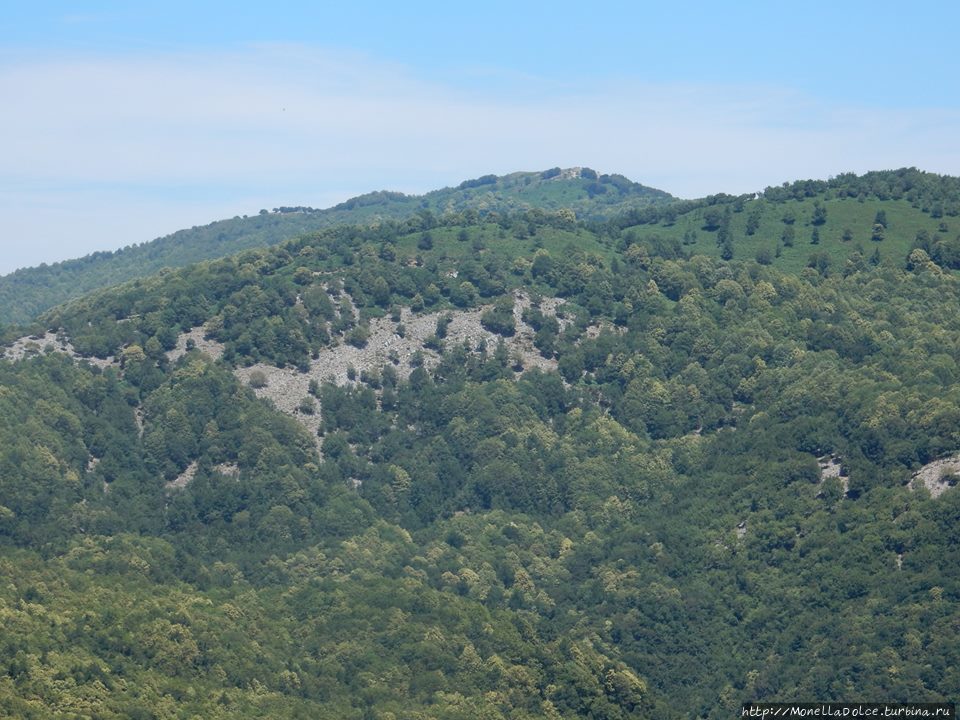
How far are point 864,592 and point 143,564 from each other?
228ft

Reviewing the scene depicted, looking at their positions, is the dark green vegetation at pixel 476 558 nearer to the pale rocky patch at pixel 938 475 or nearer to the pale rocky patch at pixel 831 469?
the pale rocky patch at pixel 831 469

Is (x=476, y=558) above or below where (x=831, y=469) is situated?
below

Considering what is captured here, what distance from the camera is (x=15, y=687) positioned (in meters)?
124

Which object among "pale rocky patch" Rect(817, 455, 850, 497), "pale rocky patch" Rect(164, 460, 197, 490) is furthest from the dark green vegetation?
"pale rocky patch" Rect(164, 460, 197, 490)

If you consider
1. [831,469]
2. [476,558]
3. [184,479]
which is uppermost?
[184,479]

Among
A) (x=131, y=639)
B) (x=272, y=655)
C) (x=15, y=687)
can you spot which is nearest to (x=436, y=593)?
(x=272, y=655)

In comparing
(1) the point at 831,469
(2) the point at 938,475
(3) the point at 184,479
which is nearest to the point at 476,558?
(3) the point at 184,479

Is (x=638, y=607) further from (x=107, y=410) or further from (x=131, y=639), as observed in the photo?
(x=107, y=410)

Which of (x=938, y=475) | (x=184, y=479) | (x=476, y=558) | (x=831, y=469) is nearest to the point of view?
(x=938, y=475)

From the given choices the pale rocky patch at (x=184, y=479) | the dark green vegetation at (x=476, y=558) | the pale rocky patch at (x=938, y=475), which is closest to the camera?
the dark green vegetation at (x=476, y=558)

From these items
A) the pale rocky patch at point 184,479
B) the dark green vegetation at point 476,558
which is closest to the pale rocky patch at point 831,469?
the dark green vegetation at point 476,558

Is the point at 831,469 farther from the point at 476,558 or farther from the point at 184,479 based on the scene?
the point at 184,479

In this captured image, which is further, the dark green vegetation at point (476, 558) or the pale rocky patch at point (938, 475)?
the pale rocky patch at point (938, 475)

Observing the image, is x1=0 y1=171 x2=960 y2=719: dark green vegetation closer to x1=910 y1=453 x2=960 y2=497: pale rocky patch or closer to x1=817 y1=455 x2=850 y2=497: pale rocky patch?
x1=817 y1=455 x2=850 y2=497: pale rocky patch
